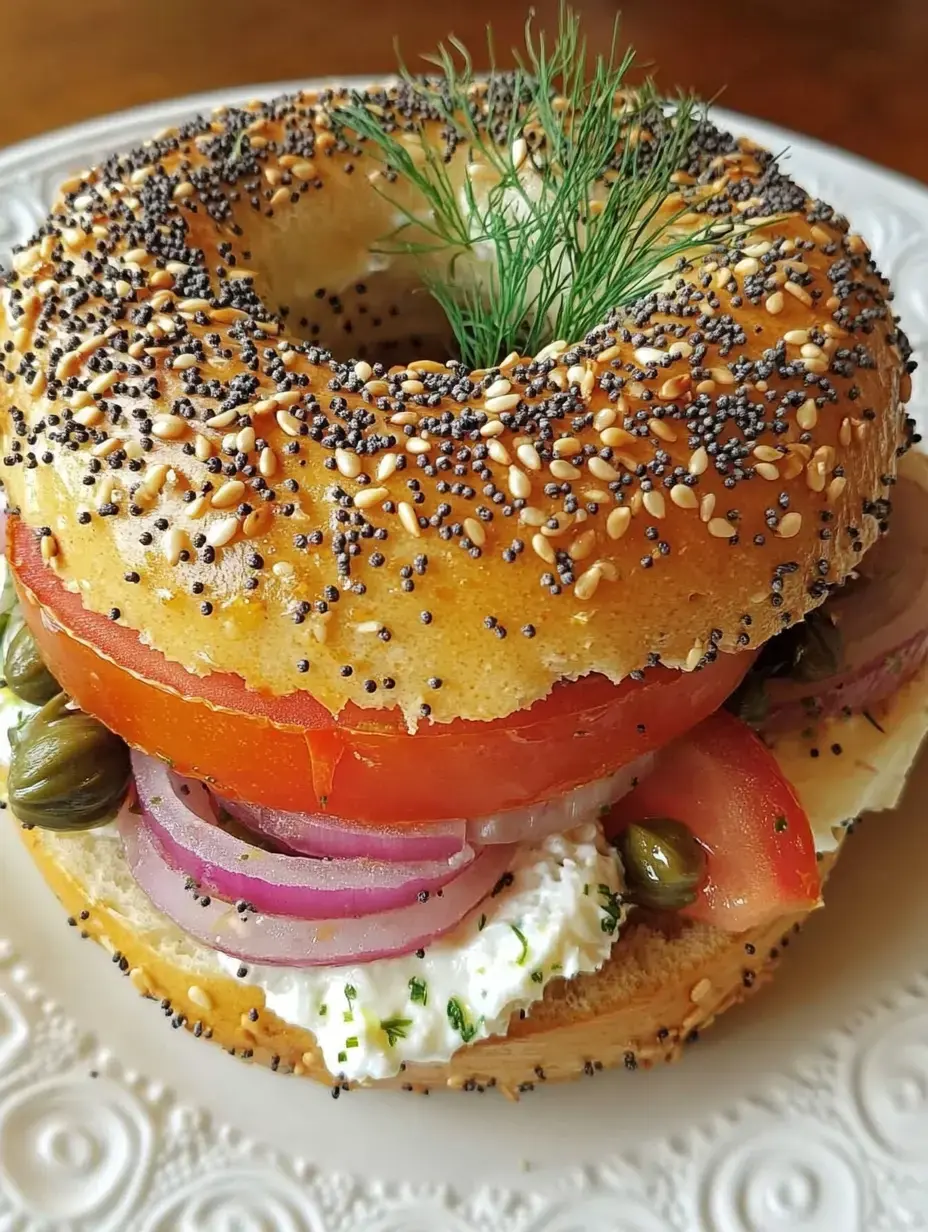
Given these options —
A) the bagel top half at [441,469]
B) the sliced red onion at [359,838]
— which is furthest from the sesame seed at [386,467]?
the sliced red onion at [359,838]

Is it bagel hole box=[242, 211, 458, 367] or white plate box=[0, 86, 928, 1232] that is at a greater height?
bagel hole box=[242, 211, 458, 367]

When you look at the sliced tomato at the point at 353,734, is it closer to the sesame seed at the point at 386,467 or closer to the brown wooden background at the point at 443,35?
the sesame seed at the point at 386,467

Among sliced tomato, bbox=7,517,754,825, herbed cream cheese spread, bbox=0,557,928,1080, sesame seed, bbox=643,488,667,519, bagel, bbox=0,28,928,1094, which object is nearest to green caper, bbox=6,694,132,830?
bagel, bbox=0,28,928,1094

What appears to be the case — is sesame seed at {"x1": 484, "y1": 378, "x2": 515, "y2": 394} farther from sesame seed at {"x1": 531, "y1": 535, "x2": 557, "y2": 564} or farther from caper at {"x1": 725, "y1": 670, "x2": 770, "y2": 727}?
caper at {"x1": 725, "y1": 670, "x2": 770, "y2": 727}

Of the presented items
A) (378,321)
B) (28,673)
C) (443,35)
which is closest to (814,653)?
(378,321)

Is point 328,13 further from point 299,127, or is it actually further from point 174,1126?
point 174,1126

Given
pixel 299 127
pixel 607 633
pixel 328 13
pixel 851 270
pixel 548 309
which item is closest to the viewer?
pixel 607 633

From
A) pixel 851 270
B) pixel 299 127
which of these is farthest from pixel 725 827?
pixel 299 127

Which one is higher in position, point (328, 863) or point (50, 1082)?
point (328, 863)
